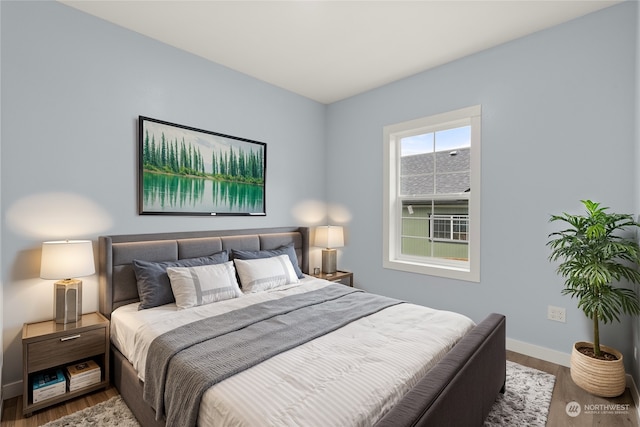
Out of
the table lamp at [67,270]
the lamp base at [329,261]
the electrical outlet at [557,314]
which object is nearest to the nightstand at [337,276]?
the lamp base at [329,261]

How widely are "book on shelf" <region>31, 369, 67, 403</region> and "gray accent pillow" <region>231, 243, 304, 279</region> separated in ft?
5.00

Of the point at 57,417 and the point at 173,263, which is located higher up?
the point at 173,263

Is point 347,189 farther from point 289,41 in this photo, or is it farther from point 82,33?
point 82,33

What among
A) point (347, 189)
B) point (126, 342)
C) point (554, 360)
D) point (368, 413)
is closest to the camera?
point (368, 413)

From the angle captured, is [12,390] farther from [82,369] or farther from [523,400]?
[523,400]

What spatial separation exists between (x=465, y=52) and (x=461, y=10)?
0.71 meters

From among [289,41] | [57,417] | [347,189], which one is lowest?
[57,417]

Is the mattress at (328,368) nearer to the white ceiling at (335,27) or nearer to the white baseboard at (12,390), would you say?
the white baseboard at (12,390)

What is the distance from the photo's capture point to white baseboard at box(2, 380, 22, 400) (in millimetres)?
2090

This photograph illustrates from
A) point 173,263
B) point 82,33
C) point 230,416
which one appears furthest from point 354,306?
point 82,33

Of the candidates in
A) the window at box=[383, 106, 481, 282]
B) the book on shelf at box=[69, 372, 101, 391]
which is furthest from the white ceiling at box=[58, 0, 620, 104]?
the book on shelf at box=[69, 372, 101, 391]

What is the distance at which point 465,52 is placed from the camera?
300 centimetres

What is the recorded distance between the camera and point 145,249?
261cm

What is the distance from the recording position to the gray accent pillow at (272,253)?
122 inches
